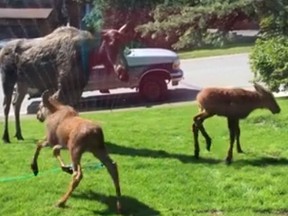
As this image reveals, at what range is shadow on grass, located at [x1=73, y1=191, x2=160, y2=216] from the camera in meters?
8.01

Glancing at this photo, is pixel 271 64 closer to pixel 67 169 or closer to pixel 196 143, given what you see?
pixel 196 143

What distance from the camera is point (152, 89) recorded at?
1923 cm

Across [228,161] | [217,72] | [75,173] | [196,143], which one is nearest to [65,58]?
[196,143]

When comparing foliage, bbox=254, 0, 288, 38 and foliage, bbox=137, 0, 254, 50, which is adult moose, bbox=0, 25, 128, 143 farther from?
foliage, bbox=137, 0, 254, 50

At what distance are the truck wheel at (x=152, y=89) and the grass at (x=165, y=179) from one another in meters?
6.67

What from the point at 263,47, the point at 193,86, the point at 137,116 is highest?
the point at 263,47

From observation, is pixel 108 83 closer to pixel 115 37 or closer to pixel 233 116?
pixel 115 37

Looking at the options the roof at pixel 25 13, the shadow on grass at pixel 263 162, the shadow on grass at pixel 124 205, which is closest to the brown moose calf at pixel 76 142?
the shadow on grass at pixel 124 205

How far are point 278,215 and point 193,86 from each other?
594 inches

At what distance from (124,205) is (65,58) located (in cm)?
361

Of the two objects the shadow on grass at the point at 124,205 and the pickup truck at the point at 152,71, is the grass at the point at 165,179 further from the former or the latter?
the pickup truck at the point at 152,71

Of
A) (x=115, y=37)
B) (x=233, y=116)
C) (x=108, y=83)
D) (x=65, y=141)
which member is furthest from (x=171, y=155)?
(x=108, y=83)

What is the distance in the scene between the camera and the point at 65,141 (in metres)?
8.36

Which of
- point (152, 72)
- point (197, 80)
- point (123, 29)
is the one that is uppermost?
point (123, 29)
